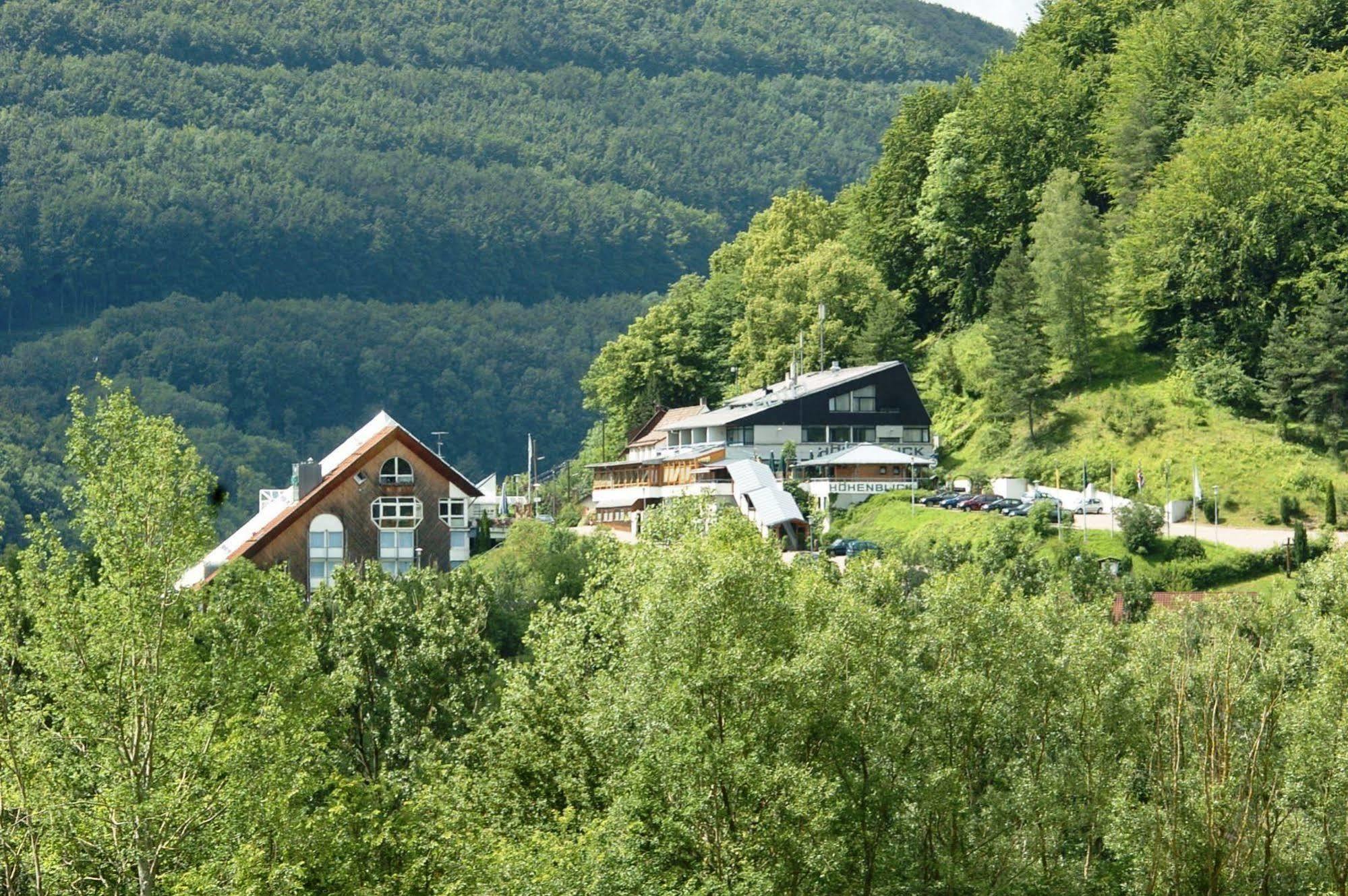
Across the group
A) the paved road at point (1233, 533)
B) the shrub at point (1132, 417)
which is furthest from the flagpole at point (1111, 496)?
the shrub at point (1132, 417)

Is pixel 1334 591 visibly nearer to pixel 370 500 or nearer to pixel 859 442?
pixel 370 500

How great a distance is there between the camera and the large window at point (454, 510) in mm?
94062

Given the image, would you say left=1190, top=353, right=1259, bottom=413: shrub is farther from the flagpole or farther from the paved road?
the paved road

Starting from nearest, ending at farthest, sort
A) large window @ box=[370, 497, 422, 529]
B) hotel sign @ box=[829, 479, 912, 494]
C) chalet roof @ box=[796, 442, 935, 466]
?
large window @ box=[370, 497, 422, 529] < hotel sign @ box=[829, 479, 912, 494] < chalet roof @ box=[796, 442, 935, 466]

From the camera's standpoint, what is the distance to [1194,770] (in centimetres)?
5291

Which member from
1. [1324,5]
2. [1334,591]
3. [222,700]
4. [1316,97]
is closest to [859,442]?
[1316,97]

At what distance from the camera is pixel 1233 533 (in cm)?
8944

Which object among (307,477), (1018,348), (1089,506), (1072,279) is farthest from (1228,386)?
(307,477)

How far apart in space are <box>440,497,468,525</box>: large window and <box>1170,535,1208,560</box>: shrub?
30.5 m

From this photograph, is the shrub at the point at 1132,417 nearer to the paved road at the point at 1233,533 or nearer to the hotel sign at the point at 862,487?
the paved road at the point at 1233,533

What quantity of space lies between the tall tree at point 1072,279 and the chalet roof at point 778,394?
8.48 metres

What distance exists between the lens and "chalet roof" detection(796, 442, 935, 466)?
105 meters

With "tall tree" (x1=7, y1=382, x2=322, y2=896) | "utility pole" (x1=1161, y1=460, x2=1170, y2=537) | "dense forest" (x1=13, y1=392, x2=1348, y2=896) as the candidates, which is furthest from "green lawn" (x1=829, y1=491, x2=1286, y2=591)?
"tall tree" (x1=7, y1=382, x2=322, y2=896)

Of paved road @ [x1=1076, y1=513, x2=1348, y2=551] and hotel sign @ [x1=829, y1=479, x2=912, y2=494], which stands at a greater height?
hotel sign @ [x1=829, y1=479, x2=912, y2=494]
